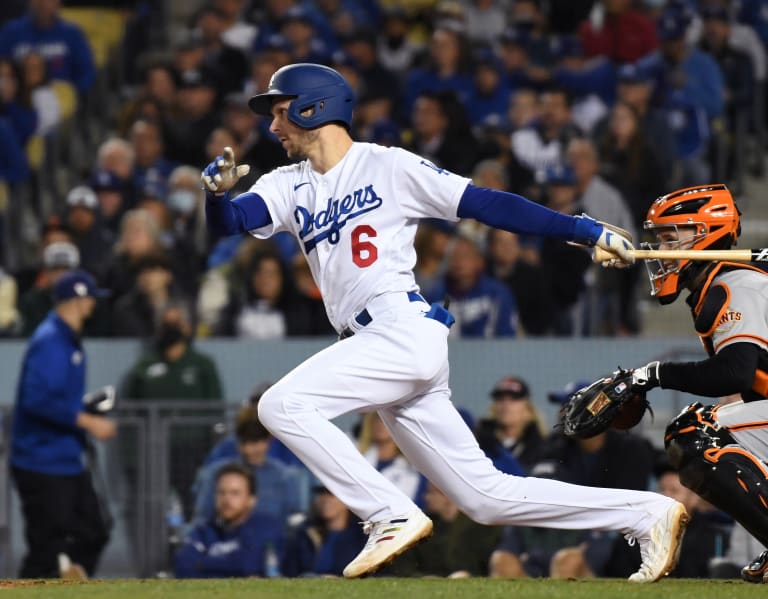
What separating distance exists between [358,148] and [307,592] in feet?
5.68

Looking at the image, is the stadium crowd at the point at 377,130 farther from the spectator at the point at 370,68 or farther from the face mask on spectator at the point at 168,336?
the face mask on spectator at the point at 168,336

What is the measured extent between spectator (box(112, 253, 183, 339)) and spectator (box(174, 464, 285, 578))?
1751 millimetres

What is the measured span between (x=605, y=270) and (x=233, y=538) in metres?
3.33

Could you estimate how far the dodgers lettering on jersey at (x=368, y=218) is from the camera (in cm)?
596

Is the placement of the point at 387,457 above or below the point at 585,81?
below

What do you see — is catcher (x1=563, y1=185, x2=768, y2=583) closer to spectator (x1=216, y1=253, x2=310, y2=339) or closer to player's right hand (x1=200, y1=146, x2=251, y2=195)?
player's right hand (x1=200, y1=146, x2=251, y2=195)

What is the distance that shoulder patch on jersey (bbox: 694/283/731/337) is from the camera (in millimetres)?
5969

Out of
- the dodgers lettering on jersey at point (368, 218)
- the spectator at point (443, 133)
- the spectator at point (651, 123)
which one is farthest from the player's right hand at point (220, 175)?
the spectator at point (651, 123)

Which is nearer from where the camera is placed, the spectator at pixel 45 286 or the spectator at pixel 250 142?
the spectator at pixel 45 286

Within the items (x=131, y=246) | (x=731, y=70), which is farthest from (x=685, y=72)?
(x=131, y=246)

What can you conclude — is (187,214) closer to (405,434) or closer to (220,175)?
(220,175)

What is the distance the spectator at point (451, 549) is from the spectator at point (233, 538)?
2.52 feet

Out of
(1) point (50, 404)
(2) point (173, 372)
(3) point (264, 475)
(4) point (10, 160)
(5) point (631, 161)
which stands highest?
(4) point (10, 160)

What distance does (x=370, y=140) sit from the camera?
12211 mm
